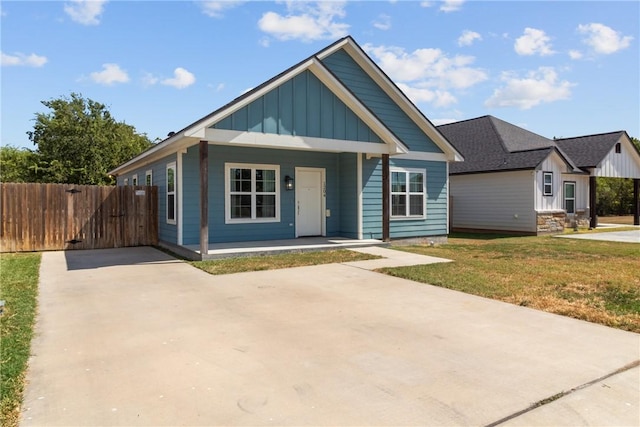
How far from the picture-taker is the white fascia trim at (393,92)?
13.9 m

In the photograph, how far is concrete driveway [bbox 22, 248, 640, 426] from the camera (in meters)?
2.97

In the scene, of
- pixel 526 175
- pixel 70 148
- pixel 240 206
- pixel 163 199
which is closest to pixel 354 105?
pixel 240 206

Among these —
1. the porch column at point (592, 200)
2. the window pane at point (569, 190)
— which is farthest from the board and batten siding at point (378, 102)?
the porch column at point (592, 200)

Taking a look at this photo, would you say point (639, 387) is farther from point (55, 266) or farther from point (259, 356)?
point (55, 266)

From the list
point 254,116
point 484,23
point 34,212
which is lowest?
point 34,212

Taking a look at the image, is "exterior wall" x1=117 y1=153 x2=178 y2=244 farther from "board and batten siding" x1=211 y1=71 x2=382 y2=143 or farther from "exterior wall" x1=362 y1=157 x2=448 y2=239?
"exterior wall" x1=362 y1=157 x2=448 y2=239

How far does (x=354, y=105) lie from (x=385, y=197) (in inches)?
116

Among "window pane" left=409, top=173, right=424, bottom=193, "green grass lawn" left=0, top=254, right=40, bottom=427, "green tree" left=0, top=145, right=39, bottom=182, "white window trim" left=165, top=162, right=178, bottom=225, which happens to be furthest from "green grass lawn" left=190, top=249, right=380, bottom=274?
"green tree" left=0, top=145, right=39, bottom=182

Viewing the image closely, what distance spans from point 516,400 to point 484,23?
1031 centimetres

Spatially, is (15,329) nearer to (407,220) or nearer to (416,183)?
(407,220)

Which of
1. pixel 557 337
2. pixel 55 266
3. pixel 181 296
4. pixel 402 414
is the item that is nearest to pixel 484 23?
pixel 557 337

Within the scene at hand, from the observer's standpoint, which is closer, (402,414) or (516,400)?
(402,414)

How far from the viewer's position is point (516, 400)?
315cm

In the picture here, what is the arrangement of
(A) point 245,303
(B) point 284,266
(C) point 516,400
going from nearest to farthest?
(C) point 516,400
(A) point 245,303
(B) point 284,266
